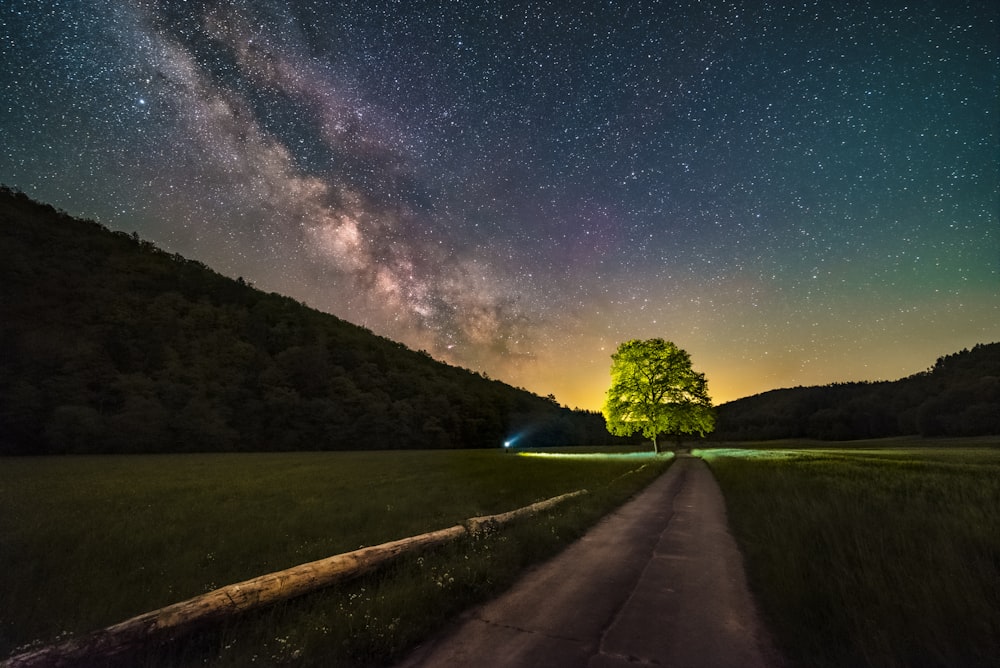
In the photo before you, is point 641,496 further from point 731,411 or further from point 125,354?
point 731,411

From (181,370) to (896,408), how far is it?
509ft

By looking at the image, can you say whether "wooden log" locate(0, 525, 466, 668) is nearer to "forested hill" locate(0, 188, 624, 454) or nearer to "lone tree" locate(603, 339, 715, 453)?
"lone tree" locate(603, 339, 715, 453)

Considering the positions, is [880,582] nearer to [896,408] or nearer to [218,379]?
[218,379]

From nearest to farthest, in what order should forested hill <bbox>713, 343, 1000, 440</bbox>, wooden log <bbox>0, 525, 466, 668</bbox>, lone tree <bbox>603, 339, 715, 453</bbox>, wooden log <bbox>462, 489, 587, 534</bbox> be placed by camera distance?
wooden log <bbox>0, 525, 466, 668</bbox>
wooden log <bbox>462, 489, 587, 534</bbox>
lone tree <bbox>603, 339, 715, 453</bbox>
forested hill <bbox>713, 343, 1000, 440</bbox>

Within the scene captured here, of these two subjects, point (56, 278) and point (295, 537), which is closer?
point (295, 537)

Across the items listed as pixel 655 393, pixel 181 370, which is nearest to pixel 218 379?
pixel 181 370

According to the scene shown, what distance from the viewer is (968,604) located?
4926 mm

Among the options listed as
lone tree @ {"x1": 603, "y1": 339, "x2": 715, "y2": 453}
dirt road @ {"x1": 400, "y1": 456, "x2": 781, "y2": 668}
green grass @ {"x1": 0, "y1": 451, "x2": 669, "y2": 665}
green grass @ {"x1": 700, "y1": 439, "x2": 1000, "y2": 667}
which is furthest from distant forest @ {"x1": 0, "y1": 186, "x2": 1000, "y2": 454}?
green grass @ {"x1": 700, "y1": 439, "x2": 1000, "y2": 667}

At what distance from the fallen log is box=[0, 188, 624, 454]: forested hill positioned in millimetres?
64305

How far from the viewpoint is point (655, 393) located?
4650 centimetres

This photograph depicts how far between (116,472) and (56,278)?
60671 millimetres

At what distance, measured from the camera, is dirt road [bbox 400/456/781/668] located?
4848 millimetres

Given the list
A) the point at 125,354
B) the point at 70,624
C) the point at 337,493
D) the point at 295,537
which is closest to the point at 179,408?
the point at 125,354

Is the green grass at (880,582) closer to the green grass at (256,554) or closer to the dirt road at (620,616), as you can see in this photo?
the dirt road at (620,616)
